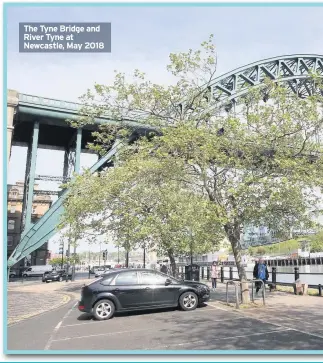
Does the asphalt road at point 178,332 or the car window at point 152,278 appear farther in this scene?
the car window at point 152,278

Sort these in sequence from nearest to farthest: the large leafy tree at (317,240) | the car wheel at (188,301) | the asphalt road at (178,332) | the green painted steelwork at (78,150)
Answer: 1. the asphalt road at (178,332)
2. the car wheel at (188,301)
3. the green painted steelwork at (78,150)
4. the large leafy tree at (317,240)

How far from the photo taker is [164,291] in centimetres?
1053

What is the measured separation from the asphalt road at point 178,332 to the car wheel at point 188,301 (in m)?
0.23

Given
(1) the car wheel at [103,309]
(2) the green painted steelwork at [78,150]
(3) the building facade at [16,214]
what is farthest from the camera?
(2) the green painted steelwork at [78,150]

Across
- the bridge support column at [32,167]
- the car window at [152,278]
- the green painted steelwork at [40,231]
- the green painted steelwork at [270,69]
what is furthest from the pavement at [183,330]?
the green painted steelwork at [270,69]

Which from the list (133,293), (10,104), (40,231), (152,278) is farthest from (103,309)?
(40,231)

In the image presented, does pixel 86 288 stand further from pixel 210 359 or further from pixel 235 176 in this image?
pixel 235 176

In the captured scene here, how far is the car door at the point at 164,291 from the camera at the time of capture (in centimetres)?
→ 1043

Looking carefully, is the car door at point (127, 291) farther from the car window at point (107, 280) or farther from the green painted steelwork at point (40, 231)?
the green painted steelwork at point (40, 231)

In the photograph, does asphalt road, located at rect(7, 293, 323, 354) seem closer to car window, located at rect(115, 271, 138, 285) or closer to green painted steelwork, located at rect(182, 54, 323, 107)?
car window, located at rect(115, 271, 138, 285)

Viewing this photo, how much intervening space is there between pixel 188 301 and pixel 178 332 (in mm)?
2880

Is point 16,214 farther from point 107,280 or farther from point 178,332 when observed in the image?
point 178,332

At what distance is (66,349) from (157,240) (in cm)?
1068

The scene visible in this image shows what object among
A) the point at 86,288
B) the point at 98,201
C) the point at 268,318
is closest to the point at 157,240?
the point at 98,201
